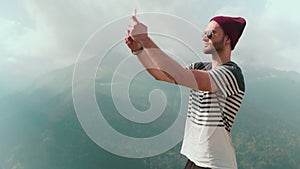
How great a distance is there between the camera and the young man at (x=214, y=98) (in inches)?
105

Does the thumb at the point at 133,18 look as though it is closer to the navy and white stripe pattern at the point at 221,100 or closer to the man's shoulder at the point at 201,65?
the navy and white stripe pattern at the point at 221,100

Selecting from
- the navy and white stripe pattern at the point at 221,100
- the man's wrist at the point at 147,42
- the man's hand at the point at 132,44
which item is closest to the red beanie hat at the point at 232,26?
the navy and white stripe pattern at the point at 221,100

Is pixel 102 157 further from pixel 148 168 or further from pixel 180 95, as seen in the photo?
pixel 180 95

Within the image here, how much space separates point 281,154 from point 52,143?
11798 cm

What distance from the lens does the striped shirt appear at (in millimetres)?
2793

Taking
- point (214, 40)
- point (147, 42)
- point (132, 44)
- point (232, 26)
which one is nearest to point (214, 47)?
point (214, 40)

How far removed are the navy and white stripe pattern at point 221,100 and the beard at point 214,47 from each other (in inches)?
7.2

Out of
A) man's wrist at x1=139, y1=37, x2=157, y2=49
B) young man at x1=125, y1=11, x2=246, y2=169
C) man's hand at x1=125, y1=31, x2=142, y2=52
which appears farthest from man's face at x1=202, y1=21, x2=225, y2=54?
man's wrist at x1=139, y1=37, x2=157, y2=49

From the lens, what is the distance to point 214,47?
117 inches

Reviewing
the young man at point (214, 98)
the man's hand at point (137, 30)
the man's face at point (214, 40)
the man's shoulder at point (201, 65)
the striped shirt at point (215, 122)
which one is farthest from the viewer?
the man's shoulder at point (201, 65)

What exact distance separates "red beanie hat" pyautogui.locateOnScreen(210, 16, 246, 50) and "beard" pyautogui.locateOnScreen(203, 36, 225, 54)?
0.09 m

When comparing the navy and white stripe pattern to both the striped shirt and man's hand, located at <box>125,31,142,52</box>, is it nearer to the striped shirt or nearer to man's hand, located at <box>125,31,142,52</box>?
the striped shirt

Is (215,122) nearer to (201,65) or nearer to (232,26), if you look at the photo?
(201,65)

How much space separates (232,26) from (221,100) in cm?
66
